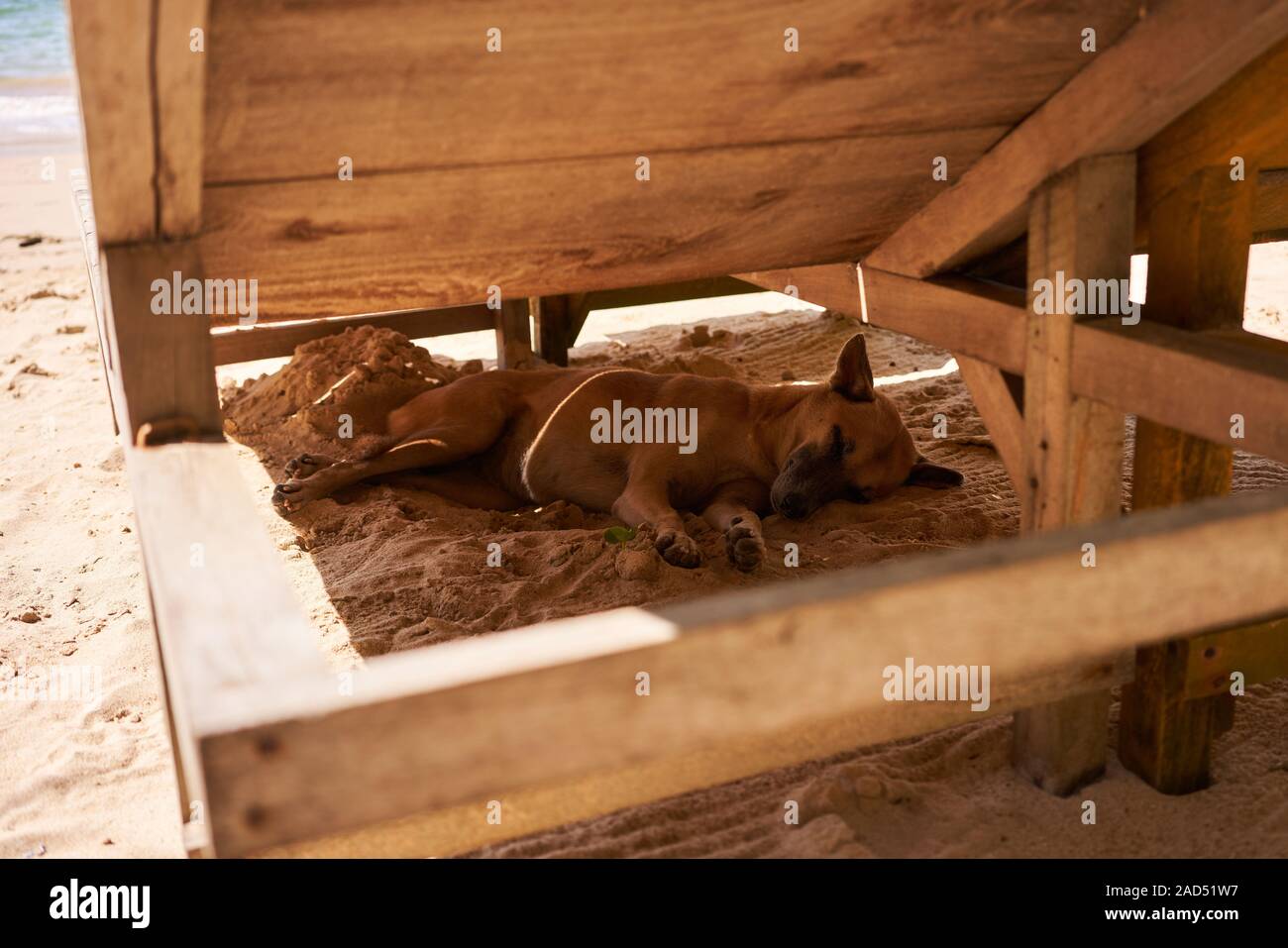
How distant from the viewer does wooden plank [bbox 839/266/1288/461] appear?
2.14 metres

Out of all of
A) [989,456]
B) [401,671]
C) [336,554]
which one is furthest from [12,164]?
[401,671]

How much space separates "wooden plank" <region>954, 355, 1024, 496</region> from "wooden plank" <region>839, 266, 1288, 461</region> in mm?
60

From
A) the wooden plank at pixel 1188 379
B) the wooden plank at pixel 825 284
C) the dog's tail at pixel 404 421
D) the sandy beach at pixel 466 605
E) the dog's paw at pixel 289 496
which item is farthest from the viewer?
the dog's tail at pixel 404 421

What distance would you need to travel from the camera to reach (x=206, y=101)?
193cm

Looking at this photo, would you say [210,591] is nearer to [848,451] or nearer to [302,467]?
[848,451]

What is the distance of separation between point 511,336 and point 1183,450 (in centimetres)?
418

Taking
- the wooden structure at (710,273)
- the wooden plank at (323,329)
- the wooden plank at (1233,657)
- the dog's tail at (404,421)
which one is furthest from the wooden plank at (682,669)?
the wooden plank at (323,329)

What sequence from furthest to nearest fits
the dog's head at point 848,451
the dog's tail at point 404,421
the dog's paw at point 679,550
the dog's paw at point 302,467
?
the dog's tail at point 404,421 → the dog's paw at point 302,467 → the dog's head at point 848,451 → the dog's paw at point 679,550

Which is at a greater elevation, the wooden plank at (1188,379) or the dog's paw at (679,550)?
the wooden plank at (1188,379)

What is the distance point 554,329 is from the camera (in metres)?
6.41

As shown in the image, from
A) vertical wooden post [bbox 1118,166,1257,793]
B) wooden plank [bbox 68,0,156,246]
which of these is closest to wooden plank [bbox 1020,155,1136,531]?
vertical wooden post [bbox 1118,166,1257,793]

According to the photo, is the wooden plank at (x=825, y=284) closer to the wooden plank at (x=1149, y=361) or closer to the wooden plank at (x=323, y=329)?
the wooden plank at (x=1149, y=361)

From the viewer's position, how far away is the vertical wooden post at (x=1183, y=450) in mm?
2605
